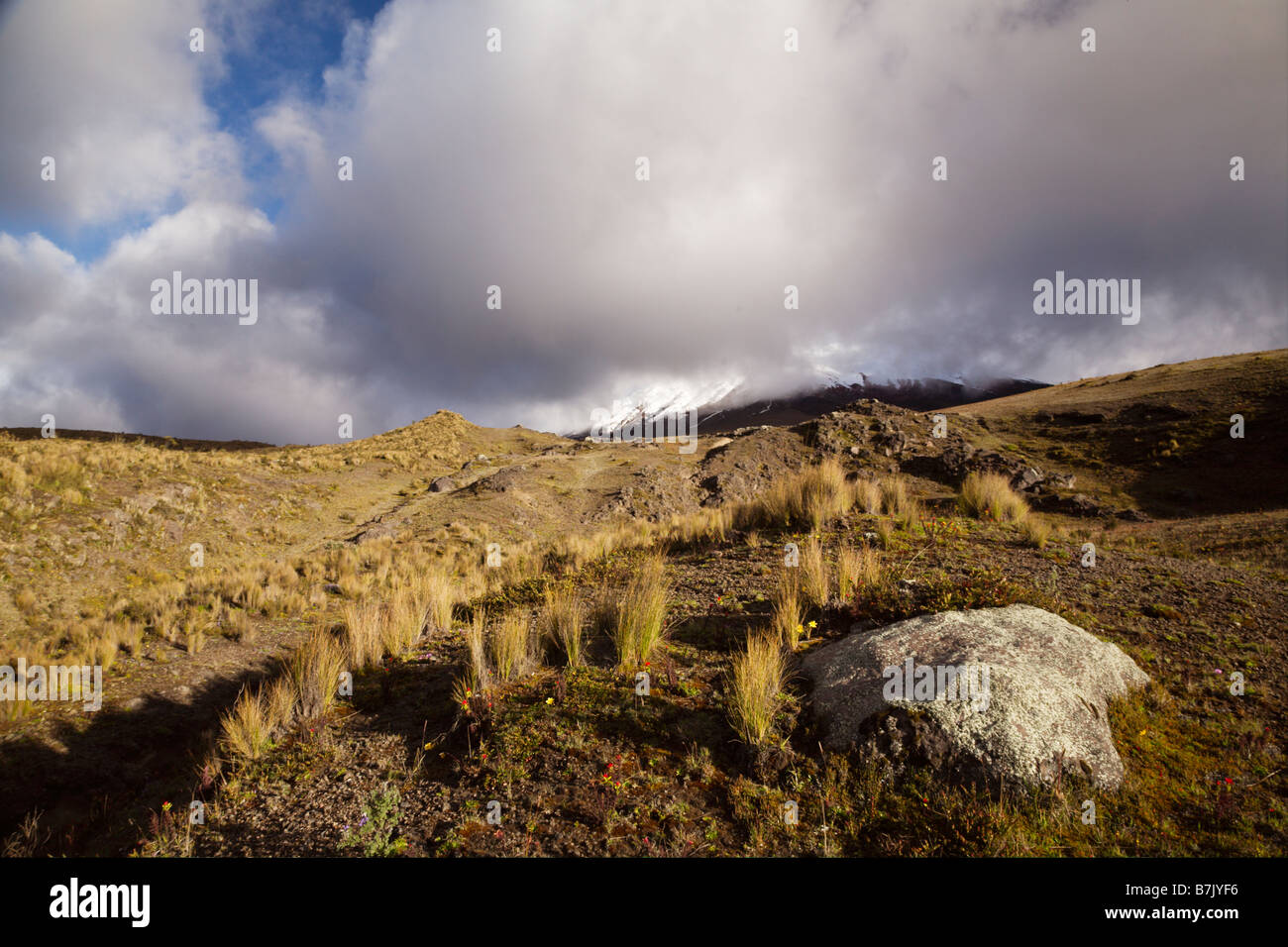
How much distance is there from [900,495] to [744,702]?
852 cm

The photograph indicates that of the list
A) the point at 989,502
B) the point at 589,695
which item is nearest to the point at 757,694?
the point at 589,695

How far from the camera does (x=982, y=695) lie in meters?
3.91

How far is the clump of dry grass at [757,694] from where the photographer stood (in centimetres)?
409

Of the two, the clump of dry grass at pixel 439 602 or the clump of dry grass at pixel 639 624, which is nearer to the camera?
the clump of dry grass at pixel 639 624

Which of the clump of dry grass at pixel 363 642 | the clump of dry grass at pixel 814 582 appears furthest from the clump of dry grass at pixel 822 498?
the clump of dry grass at pixel 363 642

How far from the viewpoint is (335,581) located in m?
16.1

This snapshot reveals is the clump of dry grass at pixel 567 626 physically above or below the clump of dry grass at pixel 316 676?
above

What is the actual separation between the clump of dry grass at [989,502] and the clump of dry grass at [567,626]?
918 centimetres

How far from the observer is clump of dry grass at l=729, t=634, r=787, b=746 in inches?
161

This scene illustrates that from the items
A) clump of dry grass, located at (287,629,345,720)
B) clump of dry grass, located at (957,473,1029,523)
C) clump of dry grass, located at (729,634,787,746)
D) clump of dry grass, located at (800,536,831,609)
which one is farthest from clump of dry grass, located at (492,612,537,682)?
clump of dry grass, located at (957,473,1029,523)

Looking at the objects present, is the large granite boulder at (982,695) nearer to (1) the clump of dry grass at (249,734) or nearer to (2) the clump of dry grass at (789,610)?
(2) the clump of dry grass at (789,610)
